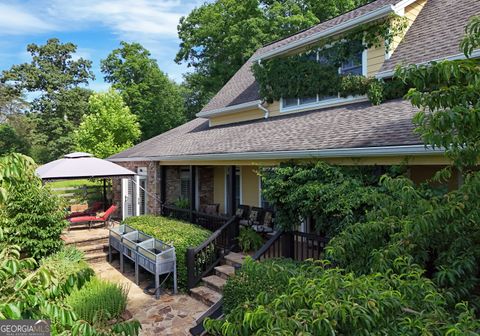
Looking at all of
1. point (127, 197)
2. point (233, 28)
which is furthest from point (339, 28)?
point (233, 28)

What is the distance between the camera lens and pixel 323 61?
415 inches

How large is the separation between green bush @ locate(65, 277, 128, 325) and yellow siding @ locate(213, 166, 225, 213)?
269 inches

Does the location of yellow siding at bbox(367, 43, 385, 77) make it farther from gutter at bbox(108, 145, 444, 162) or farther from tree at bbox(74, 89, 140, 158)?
tree at bbox(74, 89, 140, 158)

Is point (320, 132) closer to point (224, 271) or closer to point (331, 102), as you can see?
point (331, 102)

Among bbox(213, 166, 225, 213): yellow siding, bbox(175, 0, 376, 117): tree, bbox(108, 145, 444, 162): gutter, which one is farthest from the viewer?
bbox(175, 0, 376, 117): tree

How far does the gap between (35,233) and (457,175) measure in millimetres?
10581

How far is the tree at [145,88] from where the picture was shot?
34.1 meters

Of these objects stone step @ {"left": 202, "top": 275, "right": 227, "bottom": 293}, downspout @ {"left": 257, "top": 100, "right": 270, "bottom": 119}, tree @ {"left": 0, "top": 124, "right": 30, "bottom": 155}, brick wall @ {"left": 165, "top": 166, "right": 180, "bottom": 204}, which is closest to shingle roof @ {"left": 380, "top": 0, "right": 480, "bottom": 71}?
downspout @ {"left": 257, "top": 100, "right": 270, "bottom": 119}

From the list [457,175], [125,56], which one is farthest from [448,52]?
[125,56]

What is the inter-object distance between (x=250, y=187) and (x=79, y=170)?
5.96m

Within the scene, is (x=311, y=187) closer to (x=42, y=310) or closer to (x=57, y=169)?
(x=42, y=310)

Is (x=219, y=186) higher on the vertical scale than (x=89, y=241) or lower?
higher

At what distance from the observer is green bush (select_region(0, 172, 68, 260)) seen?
9164mm

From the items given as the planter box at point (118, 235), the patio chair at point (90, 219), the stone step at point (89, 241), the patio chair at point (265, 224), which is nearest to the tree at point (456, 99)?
the patio chair at point (265, 224)
